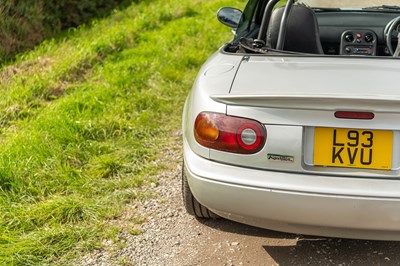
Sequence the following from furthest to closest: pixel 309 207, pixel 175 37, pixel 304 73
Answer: pixel 175 37, pixel 304 73, pixel 309 207

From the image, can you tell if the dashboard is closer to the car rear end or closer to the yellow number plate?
the car rear end

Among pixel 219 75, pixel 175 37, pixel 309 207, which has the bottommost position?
pixel 175 37

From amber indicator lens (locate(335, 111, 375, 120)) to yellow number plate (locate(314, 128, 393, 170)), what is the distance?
0.06 meters

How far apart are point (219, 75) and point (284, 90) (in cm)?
46

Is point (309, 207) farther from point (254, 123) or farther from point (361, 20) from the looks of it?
point (361, 20)

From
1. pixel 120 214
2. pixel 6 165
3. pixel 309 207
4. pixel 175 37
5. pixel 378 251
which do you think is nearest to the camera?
pixel 309 207

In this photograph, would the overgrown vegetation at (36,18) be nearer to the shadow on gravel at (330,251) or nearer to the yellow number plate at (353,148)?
the shadow on gravel at (330,251)

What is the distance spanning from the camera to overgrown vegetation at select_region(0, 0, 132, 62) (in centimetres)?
800

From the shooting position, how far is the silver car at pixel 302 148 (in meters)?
2.54

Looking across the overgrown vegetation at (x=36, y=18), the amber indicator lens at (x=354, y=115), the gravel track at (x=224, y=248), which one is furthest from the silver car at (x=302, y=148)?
the overgrown vegetation at (x=36, y=18)

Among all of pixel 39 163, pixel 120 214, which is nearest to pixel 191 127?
pixel 120 214

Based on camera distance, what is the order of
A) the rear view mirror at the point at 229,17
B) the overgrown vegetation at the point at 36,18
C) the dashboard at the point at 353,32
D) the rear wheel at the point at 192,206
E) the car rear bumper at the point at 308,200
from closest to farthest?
the car rear bumper at the point at 308,200
the rear wheel at the point at 192,206
the dashboard at the point at 353,32
the rear view mirror at the point at 229,17
the overgrown vegetation at the point at 36,18

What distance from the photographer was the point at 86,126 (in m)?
4.84

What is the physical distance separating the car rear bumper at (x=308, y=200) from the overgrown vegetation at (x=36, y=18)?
568 centimetres
